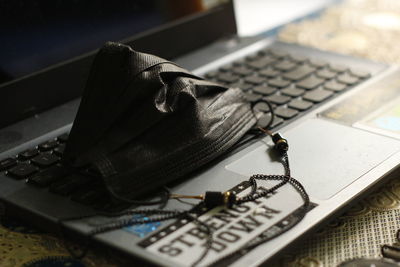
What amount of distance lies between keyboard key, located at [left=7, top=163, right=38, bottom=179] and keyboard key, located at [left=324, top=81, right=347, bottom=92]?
1.29 ft

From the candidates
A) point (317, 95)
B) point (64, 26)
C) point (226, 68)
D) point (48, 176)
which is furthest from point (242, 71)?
point (48, 176)

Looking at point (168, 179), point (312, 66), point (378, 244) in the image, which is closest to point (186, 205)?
point (168, 179)

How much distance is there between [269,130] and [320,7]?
69 cm

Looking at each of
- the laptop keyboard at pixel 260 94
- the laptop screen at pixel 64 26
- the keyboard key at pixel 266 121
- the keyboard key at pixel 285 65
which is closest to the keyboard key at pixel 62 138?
the laptop keyboard at pixel 260 94

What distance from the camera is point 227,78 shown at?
2.87 feet

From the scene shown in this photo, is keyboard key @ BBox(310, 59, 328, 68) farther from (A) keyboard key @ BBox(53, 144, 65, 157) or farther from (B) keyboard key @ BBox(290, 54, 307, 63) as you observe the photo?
(A) keyboard key @ BBox(53, 144, 65, 157)

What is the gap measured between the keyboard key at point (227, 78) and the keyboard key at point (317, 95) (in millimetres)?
109

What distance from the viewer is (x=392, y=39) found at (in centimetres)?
110

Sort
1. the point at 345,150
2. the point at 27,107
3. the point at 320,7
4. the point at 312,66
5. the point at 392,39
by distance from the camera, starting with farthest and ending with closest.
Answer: the point at 320,7 → the point at 392,39 → the point at 312,66 → the point at 27,107 → the point at 345,150

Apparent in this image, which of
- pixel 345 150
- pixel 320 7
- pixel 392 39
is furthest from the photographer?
pixel 320 7

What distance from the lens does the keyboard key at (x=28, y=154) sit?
682mm

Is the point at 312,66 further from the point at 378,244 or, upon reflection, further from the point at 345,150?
the point at 378,244

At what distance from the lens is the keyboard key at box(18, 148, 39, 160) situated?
682mm

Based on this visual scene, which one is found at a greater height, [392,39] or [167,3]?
[167,3]
